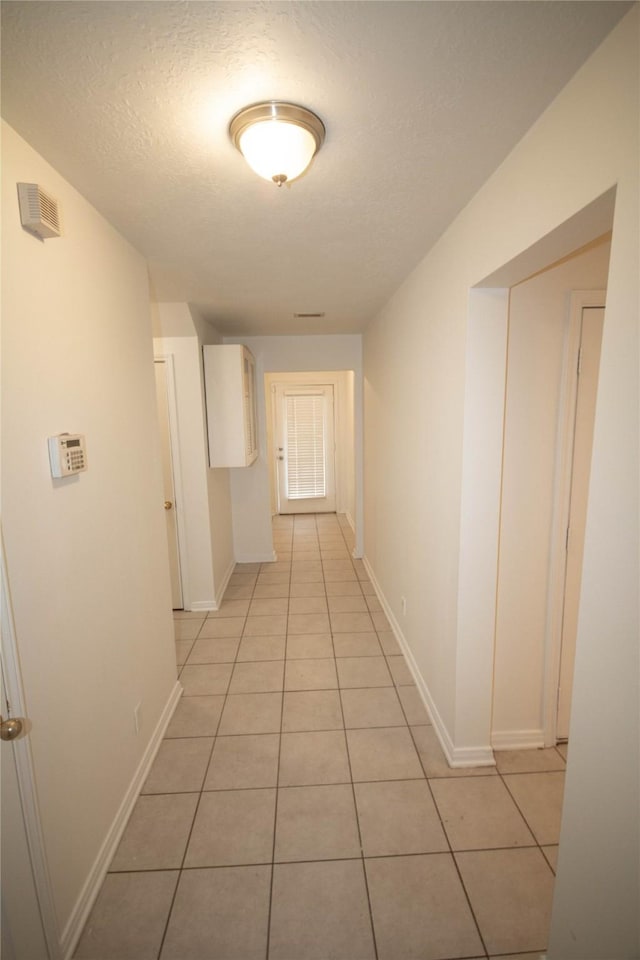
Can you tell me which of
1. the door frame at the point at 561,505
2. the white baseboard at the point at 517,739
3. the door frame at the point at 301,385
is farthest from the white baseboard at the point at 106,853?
the door frame at the point at 301,385

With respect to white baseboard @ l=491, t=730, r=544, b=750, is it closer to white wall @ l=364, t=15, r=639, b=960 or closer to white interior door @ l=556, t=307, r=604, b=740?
white interior door @ l=556, t=307, r=604, b=740

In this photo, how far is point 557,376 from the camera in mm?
1797

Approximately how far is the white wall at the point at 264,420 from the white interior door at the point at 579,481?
107 inches

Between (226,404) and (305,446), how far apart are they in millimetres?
3067

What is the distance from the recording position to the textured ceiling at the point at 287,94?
0.80 meters

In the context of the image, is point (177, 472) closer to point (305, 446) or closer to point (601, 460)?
point (601, 460)

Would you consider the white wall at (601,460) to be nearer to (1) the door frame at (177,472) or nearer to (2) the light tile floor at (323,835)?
(2) the light tile floor at (323,835)

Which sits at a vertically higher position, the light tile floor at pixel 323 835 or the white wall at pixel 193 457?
the white wall at pixel 193 457

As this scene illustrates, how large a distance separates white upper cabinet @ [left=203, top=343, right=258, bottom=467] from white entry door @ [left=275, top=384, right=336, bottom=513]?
2.71m

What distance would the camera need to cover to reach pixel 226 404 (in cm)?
340

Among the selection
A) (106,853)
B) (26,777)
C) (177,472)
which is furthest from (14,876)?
(177,472)

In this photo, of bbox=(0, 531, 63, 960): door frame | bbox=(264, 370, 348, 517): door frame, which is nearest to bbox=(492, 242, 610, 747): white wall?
bbox=(0, 531, 63, 960): door frame

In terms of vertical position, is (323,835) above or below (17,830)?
below

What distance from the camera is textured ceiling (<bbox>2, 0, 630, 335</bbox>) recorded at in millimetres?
803
